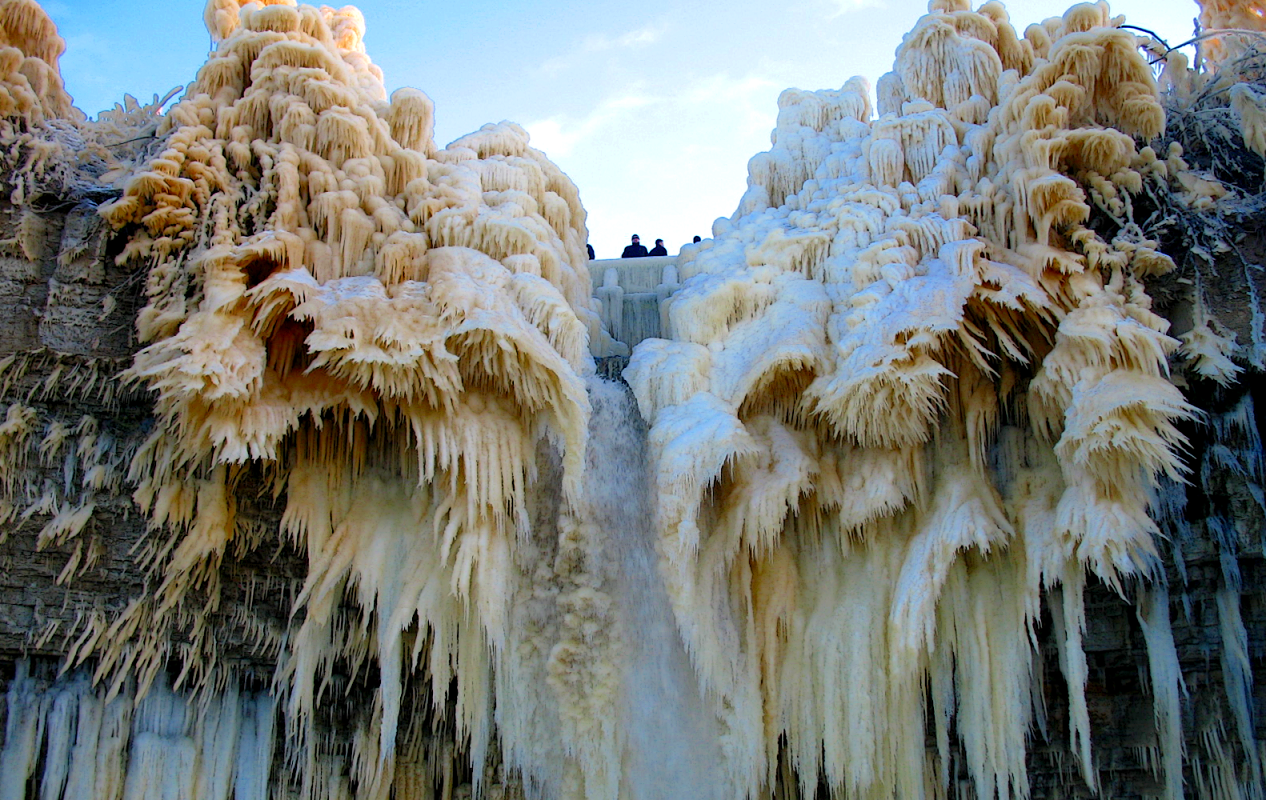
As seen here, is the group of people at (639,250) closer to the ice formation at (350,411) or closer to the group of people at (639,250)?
the group of people at (639,250)

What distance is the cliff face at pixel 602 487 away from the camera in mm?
7297

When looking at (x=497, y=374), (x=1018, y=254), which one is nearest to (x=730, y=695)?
(x=497, y=374)

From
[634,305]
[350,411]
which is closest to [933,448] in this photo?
[634,305]

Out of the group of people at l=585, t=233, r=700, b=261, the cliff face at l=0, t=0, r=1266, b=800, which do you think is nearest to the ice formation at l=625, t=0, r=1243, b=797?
the cliff face at l=0, t=0, r=1266, b=800

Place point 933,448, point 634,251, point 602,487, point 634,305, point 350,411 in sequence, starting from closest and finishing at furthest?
point 350,411
point 933,448
point 602,487
point 634,305
point 634,251

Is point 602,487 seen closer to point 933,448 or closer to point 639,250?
point 933,448

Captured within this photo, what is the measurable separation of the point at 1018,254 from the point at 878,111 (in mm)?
3079

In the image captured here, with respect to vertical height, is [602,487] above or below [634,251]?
below

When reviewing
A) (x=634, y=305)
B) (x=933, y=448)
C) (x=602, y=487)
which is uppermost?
(x=634, y=305)

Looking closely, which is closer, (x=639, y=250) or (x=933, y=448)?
(x=933, y=448)

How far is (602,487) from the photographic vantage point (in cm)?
805

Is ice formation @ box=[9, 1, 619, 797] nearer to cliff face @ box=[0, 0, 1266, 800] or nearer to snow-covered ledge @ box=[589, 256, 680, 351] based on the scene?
cliff face @ box=[0, 0, 1266, 800]

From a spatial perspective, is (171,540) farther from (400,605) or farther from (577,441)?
(577,441)

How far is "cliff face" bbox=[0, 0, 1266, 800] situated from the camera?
7297 mm
